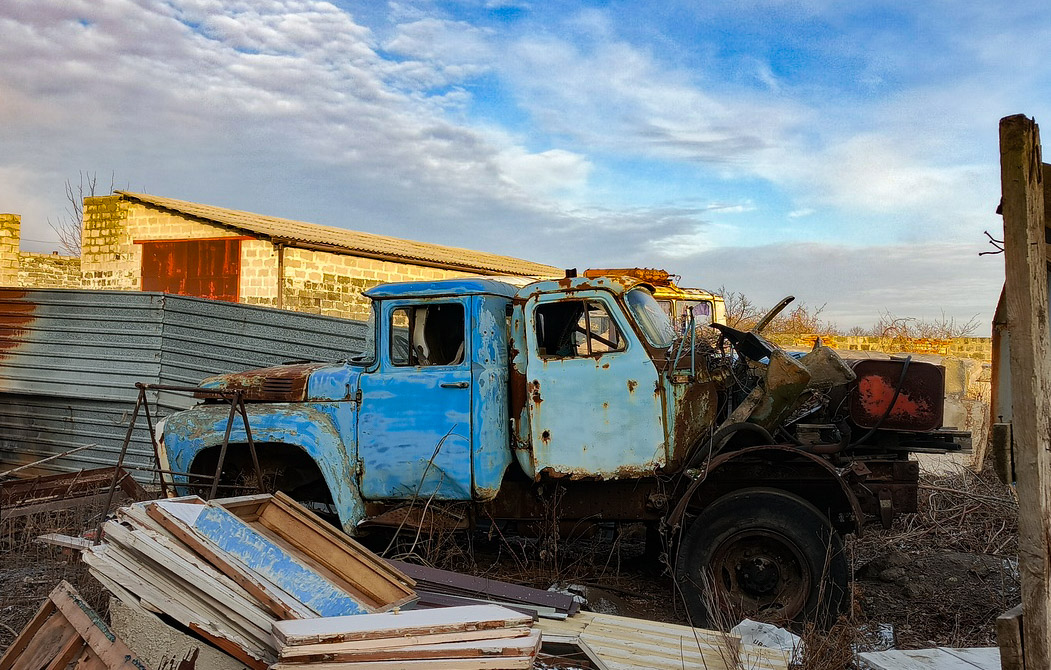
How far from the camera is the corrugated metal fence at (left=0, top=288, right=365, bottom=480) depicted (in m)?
9.48

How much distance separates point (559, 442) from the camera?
5445mm

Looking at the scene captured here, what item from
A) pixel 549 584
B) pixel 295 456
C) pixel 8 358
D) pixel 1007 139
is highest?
pixel 1007 139

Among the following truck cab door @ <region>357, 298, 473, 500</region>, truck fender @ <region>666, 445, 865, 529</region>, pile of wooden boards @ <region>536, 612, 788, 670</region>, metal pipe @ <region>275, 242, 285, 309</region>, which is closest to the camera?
pile of wooden boards @ <region>536, 612, 788, 670</region>

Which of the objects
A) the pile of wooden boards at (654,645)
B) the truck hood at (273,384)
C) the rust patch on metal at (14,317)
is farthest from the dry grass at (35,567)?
the rust patch on metal at (14,317)

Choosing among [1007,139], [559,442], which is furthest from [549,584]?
[1007,139]

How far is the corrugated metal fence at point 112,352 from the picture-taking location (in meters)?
9.48

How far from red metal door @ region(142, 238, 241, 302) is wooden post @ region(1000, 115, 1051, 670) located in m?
14.7

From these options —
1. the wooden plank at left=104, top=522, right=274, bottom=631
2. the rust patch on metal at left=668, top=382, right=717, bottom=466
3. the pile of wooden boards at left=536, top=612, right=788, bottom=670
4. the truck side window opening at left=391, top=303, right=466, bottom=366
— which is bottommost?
the pile of wooden boards at left=536, top=612, right=788, bottom=670

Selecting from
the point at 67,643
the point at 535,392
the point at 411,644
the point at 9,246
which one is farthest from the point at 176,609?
the point at 9,246

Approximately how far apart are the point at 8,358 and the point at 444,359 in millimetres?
7448

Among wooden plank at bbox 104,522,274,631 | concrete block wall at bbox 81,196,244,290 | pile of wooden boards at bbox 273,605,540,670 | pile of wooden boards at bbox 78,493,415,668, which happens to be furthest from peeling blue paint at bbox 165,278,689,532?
concrete block wall at bbox 81,196,244,290

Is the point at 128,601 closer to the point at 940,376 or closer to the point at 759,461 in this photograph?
the point at 759,461

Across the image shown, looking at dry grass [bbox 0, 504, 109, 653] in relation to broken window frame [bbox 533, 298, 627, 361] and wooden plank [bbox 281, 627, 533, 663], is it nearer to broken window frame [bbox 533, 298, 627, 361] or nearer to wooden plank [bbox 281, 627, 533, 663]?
→ wooden plank [bbox 281, 627, 533, 663]

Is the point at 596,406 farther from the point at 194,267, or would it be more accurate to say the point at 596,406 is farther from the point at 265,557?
the point at 194,267
